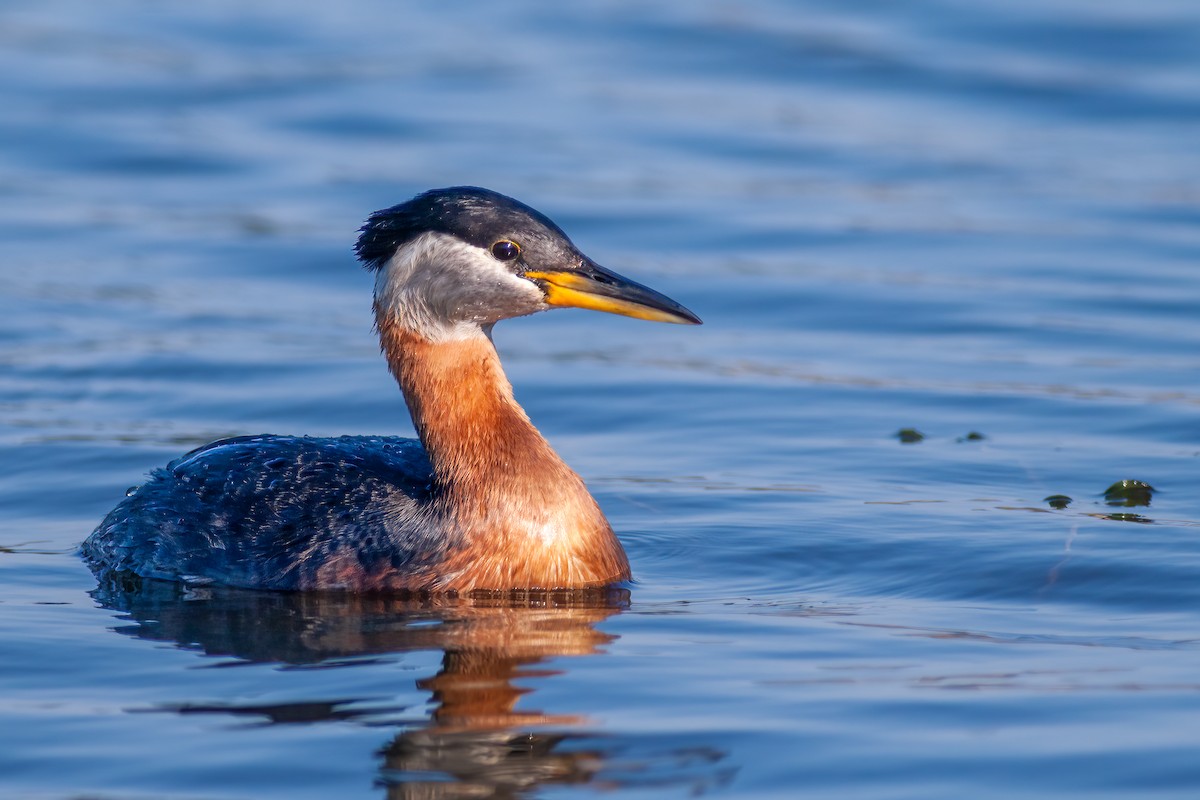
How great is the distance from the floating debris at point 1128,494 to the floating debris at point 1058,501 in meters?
0.22

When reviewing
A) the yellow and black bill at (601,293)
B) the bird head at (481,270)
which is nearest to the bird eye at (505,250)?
the bird head at (481,270)

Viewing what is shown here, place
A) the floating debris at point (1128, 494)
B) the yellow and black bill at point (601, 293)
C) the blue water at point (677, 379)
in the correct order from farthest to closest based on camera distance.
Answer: the floating debris at point (1128, 494) → the yellow and black bill at point (601, 293) → the blue water at point (677, 379)

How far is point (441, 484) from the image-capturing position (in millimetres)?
10641

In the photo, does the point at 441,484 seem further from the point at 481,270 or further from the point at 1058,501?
the point at 1058,501

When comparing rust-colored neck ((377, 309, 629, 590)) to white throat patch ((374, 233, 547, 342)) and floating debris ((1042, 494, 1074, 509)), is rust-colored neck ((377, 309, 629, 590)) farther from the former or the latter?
floating debris ((1042, 494, 1074, 509))

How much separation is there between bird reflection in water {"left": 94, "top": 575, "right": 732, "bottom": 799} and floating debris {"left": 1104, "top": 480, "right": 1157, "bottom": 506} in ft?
10.7

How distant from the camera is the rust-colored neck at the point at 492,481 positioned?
34.0ft

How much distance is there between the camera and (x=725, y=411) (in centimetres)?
1434

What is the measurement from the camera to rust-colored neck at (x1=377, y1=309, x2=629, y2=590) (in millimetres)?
10375

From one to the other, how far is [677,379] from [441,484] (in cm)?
493

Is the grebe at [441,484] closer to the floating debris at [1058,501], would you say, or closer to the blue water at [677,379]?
the blue water at [677,379]

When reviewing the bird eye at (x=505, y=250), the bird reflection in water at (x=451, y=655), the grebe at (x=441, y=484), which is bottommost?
the bird reflection in water at (x=451, y=655)

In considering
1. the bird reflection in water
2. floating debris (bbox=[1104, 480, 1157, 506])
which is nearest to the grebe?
the bird reflection in water

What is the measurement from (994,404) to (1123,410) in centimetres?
91
